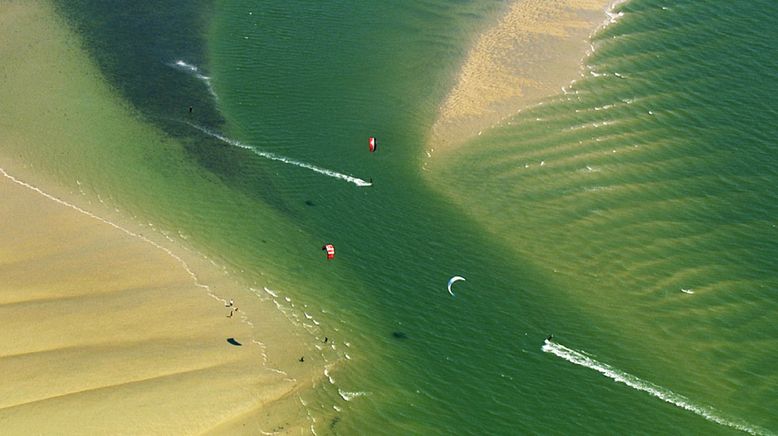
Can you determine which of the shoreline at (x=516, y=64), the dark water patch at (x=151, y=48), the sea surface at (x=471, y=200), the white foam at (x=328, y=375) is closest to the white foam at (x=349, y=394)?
the sea surface at (x=471, y=200)

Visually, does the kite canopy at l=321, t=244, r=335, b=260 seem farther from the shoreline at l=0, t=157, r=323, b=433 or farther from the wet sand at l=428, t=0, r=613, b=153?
the wet sand at l=428, t=0, r=613, b=153

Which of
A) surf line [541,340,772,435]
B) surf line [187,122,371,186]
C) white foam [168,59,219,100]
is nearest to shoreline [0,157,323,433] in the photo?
surf line [187,122,371,186]

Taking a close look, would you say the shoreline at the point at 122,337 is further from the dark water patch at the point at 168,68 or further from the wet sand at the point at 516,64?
the wet sand at the point at 516,64

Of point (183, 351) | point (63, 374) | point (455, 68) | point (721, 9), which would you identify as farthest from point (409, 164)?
point (721, 9)

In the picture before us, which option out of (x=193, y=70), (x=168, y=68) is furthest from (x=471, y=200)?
(x=168, y=68)

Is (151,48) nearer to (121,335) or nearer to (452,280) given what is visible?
(121,335)

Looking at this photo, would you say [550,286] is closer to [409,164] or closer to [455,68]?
[409,164]
